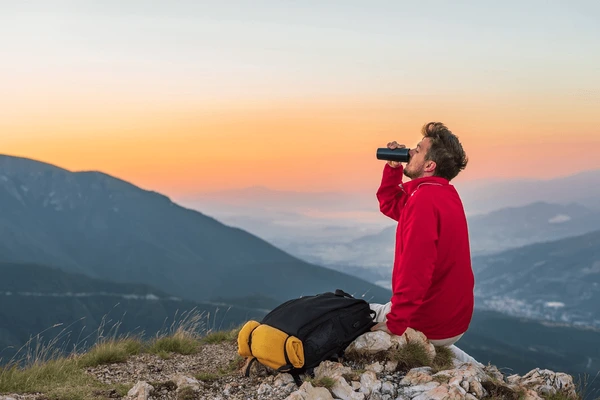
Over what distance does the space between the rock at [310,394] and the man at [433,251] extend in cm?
125

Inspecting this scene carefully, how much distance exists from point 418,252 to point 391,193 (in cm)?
162

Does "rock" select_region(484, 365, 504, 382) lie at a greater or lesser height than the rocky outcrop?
lesser

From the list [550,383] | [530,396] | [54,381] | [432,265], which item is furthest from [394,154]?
[54,381]

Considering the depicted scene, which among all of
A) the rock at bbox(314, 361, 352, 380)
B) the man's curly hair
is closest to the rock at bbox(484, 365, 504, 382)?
the rock at bbox(314, 361, 352, 380)

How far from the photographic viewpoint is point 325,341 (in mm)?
6355

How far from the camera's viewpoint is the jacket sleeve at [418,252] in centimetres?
606

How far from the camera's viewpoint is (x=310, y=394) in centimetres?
558

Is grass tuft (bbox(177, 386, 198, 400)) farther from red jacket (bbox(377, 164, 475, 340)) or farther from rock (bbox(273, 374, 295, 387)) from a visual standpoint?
red jacket (bbox(377, 164, 475, 340))

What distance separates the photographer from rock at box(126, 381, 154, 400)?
20.1 ft

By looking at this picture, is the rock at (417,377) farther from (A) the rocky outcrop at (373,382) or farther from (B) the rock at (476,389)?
(B) the rock at (476,389)

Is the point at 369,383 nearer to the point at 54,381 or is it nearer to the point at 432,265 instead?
the point at 432,265

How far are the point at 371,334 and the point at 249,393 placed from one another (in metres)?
1.52

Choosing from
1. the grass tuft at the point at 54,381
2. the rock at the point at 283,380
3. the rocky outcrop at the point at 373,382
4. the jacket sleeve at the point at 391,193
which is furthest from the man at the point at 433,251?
the grass tuft at the point at 54,381

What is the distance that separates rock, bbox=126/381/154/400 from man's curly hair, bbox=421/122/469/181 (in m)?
3.88
